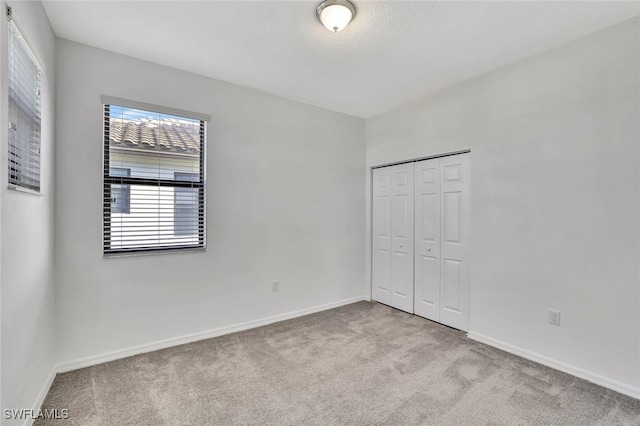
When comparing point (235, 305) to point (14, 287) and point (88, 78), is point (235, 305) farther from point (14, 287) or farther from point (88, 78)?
point (88, 78)

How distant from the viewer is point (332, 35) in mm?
2305

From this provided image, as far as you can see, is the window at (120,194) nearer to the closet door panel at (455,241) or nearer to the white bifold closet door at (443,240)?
the white bifold closet door at (443,240)

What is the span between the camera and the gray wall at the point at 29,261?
1.43 meters

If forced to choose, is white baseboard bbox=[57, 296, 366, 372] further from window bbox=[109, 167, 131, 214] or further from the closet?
window bbox=[109, 167, 131, 214]

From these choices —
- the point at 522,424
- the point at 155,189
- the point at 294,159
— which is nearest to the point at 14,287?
the point at 155,189

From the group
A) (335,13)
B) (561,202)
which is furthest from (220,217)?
(561,202)

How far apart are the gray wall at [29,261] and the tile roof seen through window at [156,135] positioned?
441mm

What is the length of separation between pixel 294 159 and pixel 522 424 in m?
3.11

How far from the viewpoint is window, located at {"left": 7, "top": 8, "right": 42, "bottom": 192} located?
1524 mm

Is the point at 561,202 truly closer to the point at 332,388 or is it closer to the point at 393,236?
the point at 393,236

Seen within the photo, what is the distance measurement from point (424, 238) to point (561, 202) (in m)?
1.40

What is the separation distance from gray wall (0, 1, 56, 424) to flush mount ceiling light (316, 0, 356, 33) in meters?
Result: 1.69

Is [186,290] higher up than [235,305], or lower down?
higher up

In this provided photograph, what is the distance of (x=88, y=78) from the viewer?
2455mm
